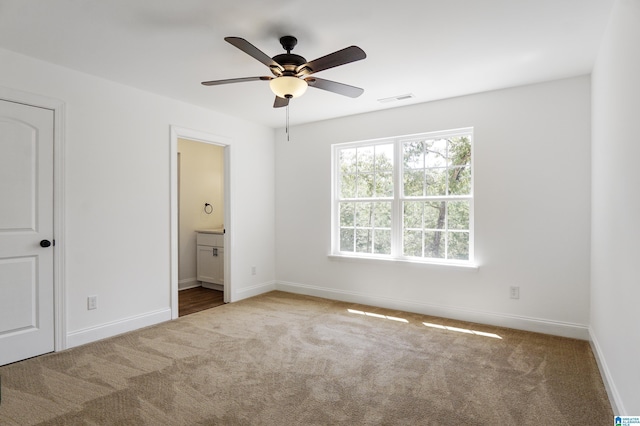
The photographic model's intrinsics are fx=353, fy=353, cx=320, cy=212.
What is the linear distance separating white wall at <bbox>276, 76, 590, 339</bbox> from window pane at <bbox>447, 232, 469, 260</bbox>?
0.15 metres

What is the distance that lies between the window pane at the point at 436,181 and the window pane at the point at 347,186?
3.42 feet

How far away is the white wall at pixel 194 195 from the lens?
5812mm

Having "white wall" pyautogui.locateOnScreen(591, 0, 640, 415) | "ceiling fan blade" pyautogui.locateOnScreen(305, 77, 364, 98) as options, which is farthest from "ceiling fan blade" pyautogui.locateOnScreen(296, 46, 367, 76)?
"white wall" pyautogui.locateOnScreen(591, 0, 640, 415)

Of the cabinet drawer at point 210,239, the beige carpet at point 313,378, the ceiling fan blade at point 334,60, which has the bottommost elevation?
the beige carpet at point 313,378

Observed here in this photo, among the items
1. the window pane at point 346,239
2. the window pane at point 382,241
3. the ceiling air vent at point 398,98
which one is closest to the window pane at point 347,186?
the window pane at point 346,239

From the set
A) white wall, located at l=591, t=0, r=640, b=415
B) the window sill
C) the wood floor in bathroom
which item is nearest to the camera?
white wall, located at l=591, t=0, r=640, b=415

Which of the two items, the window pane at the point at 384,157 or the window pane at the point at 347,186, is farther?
the window pane at the point at 347,186

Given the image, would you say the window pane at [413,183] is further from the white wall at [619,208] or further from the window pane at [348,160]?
the white wall at [619,208]

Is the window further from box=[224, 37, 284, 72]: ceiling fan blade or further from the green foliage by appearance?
box=[224, 37, 284, 72]: ceiling fan blade

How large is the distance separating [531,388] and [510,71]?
267 cm

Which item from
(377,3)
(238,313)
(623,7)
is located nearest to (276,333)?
(238,313)

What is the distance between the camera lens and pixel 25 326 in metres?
2.93

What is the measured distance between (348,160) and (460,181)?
1.55 m

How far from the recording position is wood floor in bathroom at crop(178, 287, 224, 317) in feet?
14.7
